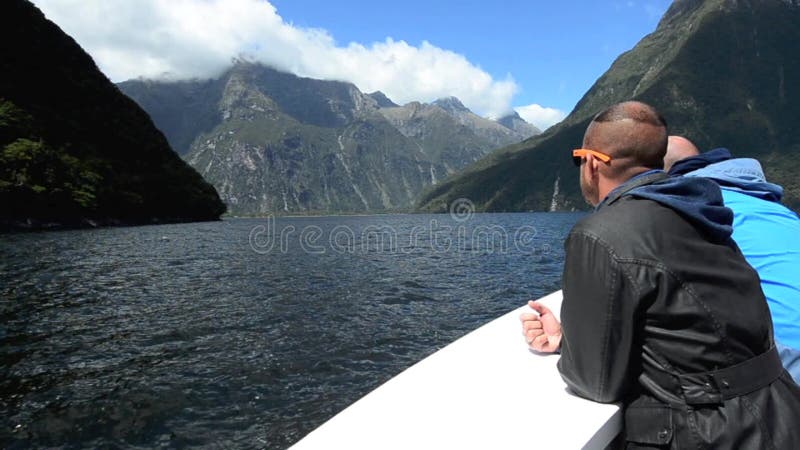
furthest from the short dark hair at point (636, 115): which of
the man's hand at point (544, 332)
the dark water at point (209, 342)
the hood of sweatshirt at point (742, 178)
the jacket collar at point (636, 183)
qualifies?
Result: the dark water at point (209, 342)

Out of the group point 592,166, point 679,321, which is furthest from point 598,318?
point 592,166

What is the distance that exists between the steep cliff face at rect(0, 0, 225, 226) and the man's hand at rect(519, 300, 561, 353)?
307ft

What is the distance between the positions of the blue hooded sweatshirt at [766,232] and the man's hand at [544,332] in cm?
155

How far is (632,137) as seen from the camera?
3.06 metres

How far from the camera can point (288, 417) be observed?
9.12 meters

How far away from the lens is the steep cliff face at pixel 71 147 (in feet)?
258

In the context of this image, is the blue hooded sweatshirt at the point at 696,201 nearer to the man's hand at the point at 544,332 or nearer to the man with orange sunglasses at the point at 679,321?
the man with orange sunglasses at the point at 679,321

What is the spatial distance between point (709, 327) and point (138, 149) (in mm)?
152278

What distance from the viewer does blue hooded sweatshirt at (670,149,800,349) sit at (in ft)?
9.68

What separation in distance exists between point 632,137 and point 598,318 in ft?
4.55

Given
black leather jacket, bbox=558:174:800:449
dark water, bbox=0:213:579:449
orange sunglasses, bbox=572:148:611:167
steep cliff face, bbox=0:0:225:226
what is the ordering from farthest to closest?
1. steep cliff face, bbox=0:0:225:226
2. dark water, bbox=0:213:579:449
3. orange sunglasses, bbox=572:148:611:167
4. black leather jacket, bbox=558:174:800:449

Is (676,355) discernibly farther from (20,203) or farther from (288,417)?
(20,203)

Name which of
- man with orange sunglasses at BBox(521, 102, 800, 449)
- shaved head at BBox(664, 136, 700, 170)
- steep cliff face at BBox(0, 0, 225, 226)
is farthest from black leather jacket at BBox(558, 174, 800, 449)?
steep cliff face at BBox(0, 0, 225, 226)

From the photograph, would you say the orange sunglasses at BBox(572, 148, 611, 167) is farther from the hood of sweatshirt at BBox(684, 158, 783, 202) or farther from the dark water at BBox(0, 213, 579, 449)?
the dark water at BBox(0, 213, 579, 449)
